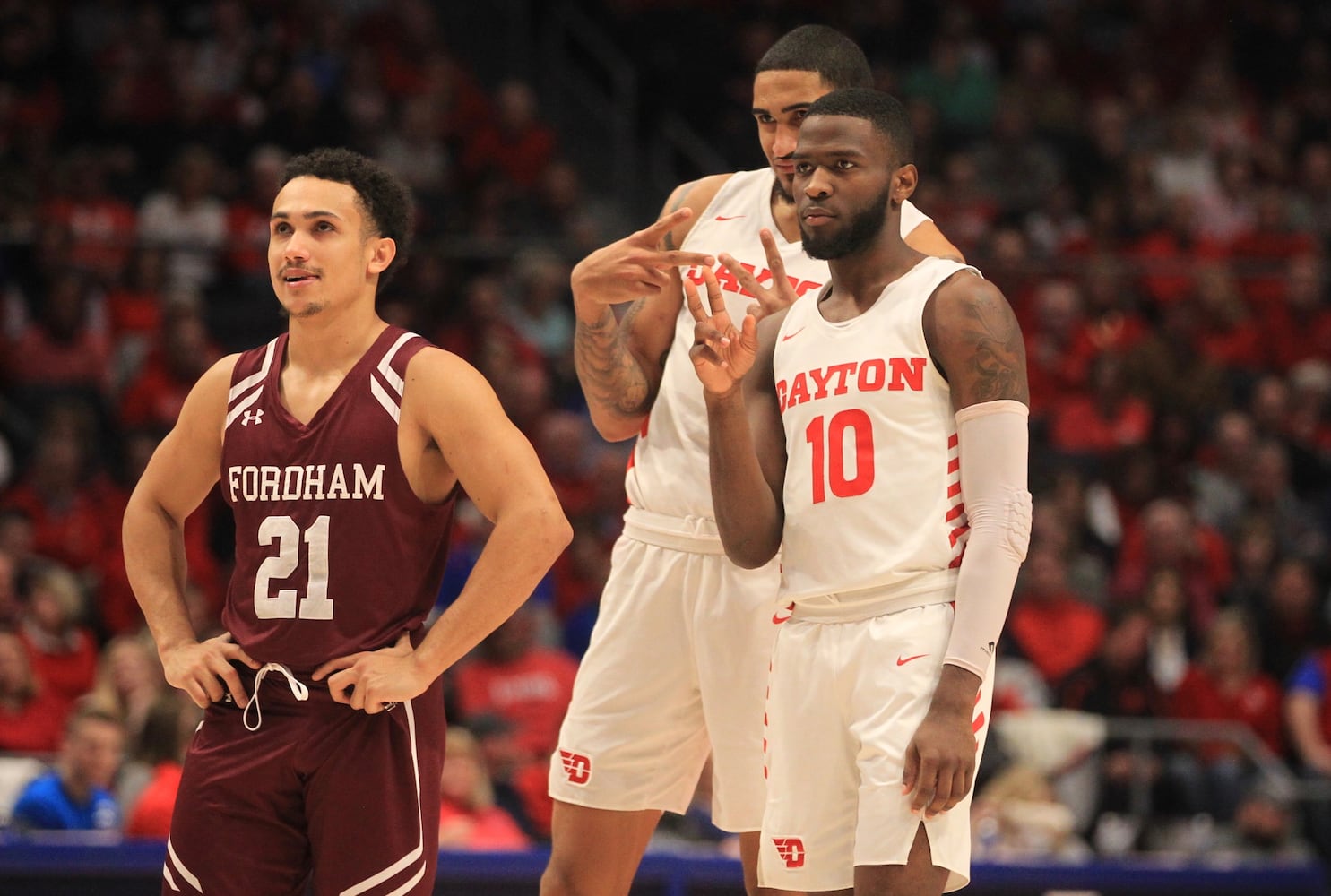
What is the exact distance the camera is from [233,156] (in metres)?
11.6

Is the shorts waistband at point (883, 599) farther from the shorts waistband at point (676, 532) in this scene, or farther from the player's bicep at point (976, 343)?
the shorts waistband at point (676, 532)

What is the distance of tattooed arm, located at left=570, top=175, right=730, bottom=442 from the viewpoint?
4.50 meters

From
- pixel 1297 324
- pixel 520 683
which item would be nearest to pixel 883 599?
pixel 520 683

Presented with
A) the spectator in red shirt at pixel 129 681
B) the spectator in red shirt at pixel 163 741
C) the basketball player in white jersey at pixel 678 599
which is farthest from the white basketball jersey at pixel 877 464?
the spectator in red shirt at pixel 129 681

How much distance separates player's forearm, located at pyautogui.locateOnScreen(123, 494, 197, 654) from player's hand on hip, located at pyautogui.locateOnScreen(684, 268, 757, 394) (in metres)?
1.40

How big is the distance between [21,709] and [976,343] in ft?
20.0

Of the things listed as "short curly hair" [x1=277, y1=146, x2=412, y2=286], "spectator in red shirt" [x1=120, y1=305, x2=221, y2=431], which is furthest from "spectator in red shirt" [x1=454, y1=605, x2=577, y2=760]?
"short curly hair" [x1=277, y1=146, x2=412, y2=286]

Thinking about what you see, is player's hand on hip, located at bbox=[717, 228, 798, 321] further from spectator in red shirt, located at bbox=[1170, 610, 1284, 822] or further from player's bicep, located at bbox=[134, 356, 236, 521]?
spectator in red shirt, located at bbox=[1170, 610, 1284, 822]

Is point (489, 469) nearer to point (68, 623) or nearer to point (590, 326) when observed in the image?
point (590, 326)

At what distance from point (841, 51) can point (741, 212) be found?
20.7 inches

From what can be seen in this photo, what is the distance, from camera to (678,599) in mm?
4738

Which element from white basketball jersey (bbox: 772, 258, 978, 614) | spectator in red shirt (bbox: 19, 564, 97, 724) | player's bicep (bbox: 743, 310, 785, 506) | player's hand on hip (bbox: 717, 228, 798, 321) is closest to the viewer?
white basketball jersey (bbox: 772, 258, 978, 614)

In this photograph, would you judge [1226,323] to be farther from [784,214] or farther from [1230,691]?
[784,214]

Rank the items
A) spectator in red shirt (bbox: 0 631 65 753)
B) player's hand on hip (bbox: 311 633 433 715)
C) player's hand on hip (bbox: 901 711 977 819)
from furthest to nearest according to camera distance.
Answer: spectator in red shirt (bbox: 0 631 65 753)
player's hand on hip (bbox: 311 633 433 715)
player's hand on hip (bbox: 901 711 977 819)
